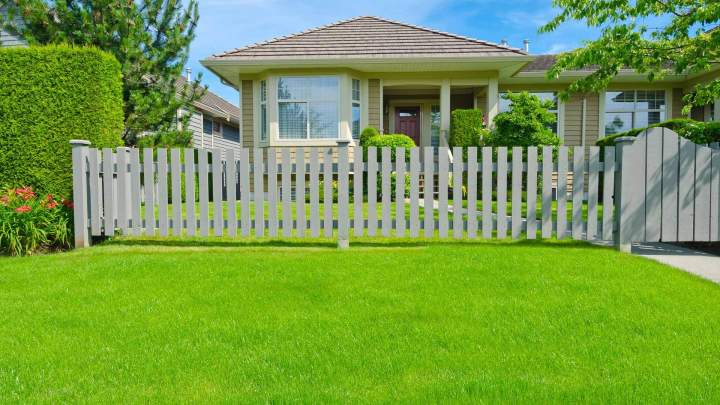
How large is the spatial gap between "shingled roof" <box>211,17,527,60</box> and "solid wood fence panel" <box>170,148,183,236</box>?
26.2 ft

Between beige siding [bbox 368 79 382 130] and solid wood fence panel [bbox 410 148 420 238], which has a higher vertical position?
beige siding [bbox 368 79 382 130]

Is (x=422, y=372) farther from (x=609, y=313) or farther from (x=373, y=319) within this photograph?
(x=609, y=313)

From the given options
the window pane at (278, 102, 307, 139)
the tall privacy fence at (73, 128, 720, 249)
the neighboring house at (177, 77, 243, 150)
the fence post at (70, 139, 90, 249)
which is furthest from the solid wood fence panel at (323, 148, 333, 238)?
the neighboring house at (177, 77, 243, 150)

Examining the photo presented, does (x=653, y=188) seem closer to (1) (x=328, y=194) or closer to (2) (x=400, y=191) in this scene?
(2) (x=400, y=191)

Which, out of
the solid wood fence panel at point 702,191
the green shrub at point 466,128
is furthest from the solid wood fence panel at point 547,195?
the green shrub at point 466,128

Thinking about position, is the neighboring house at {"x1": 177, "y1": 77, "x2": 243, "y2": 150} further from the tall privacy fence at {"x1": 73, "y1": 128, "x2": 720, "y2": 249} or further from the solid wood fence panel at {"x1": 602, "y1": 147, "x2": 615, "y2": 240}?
the solid wood fence panel at {"x1": 602, "y1": 147, "x2": 615, "y2": 240}

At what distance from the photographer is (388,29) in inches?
593

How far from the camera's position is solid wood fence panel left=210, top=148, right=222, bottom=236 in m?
6.10

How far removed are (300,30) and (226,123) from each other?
1148cm

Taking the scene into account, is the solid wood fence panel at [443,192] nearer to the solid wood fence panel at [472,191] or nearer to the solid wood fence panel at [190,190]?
the solid wood fence panel at [472,191]

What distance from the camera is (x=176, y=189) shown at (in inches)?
246

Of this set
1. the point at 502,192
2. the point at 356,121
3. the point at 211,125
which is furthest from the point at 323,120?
the point at 211,125

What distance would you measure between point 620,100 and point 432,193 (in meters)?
13.9

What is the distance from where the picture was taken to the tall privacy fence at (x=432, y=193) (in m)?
5.68
